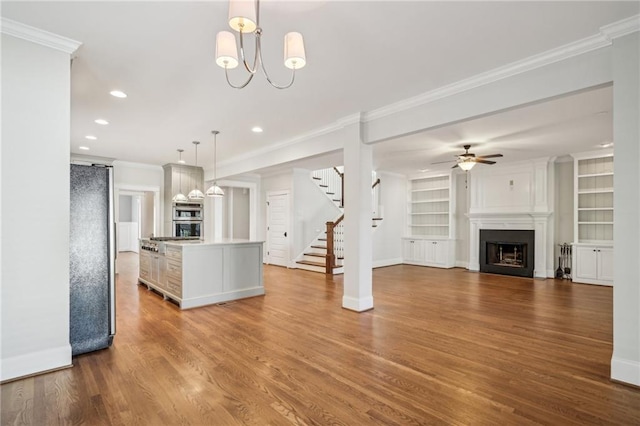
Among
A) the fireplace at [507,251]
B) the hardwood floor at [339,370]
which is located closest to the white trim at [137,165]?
the hardwood floor at [339,370]

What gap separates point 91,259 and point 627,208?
4562mm

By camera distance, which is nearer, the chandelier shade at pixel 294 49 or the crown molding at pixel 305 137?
the chandelier shade at pixel 294 49

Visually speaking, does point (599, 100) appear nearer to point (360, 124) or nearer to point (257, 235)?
point (360, 124)

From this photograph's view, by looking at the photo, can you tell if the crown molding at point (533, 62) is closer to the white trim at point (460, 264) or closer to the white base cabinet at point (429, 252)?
the white base cabinet at point (429, 252)

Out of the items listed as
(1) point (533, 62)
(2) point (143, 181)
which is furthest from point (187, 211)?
(1) point (533, 62)

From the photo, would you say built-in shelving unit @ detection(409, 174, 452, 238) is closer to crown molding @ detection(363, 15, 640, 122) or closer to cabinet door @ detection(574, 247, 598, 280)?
cabinet door @ detection(574, 247, 598, 280)

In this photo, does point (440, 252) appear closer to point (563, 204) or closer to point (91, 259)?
point (563, 204)

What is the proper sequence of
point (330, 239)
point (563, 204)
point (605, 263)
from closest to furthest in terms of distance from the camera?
point (605, 263) < point (563, 204) < point (330, 239)

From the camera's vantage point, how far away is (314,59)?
311cm

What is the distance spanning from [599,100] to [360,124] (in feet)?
9.33

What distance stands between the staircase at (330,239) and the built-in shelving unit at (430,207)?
1.48 m

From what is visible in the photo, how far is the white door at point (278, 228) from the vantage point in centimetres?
909

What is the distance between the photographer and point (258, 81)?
3.60m

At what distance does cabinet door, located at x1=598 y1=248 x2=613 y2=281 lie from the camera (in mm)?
6508
